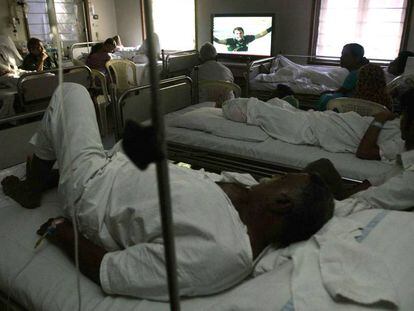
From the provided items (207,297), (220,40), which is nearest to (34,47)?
(220,40)

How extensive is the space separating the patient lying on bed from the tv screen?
10.6 feet

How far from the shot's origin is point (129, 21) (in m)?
→ 7.11

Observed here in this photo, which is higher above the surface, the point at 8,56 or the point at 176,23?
the point at 176,23

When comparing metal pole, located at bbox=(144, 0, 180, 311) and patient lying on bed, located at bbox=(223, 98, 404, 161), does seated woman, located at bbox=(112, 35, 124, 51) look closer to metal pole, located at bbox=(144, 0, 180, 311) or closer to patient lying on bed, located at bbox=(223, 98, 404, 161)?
patient lying on bed, located at bbox=(223, 98, 404, 161)

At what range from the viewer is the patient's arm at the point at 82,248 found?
3.68 ft

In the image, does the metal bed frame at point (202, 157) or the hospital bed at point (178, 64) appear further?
the hospital bed at point (178, 64)

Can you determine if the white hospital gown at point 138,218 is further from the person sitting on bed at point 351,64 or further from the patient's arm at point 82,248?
the person sitting on bed at point 351,64

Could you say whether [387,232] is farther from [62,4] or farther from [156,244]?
[62,4]

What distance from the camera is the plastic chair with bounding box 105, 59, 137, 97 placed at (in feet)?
16.0

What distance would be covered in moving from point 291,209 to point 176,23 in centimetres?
616

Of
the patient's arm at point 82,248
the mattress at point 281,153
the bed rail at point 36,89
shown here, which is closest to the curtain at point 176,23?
the bed rail at point 36,89

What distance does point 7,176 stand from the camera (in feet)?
5.77

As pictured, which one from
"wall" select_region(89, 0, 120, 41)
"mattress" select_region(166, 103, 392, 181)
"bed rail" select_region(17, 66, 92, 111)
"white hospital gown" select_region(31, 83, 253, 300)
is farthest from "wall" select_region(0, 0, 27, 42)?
"white hospital gown" select_region(31, 83, 253, 300)

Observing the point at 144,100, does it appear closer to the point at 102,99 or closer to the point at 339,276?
the point at 102,99
